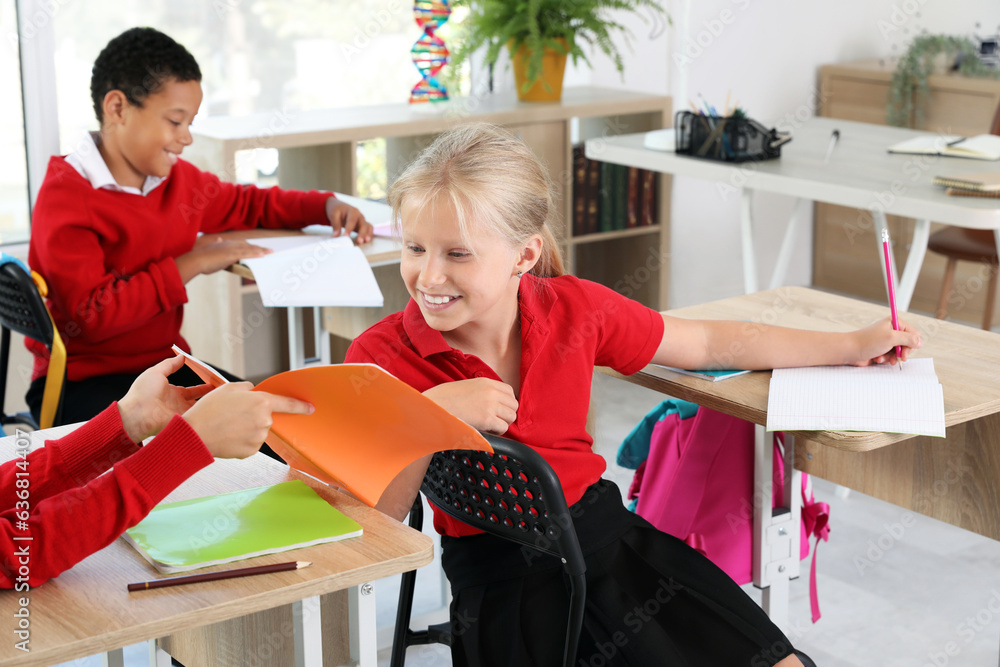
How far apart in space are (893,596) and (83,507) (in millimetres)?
1963

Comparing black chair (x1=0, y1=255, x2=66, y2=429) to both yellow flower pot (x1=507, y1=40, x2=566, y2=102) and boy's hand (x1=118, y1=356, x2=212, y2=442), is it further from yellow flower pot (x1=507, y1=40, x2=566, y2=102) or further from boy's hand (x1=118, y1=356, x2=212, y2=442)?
yellow flower pot (x1=507, y1=40, x2=566, y2=102)

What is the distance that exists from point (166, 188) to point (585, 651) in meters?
1.52

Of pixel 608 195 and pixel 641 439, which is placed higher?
pixel 608 195

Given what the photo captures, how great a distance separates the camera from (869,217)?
A: 484 cm

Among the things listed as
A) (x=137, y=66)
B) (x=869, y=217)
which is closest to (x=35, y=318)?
(x=137, y=66)

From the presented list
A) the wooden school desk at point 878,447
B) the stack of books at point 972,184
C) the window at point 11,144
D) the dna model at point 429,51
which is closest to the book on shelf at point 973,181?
the stack of books at point 972,184

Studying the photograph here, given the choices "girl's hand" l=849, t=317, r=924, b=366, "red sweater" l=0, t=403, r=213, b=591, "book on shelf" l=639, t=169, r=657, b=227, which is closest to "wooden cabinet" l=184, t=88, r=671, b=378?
"book on shelf" l=639, t=169, r=657, b=227

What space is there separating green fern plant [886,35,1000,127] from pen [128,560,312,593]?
13.6 ft

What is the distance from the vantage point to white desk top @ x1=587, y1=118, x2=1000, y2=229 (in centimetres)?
284

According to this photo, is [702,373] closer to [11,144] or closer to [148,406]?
[148,406]

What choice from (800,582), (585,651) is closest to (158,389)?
(585,651)

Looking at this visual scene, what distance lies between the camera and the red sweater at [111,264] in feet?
7.10

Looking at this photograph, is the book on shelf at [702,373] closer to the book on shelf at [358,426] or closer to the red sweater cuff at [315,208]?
the book on shelf at [358,426]

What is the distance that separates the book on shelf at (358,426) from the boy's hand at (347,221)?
1392 mm
